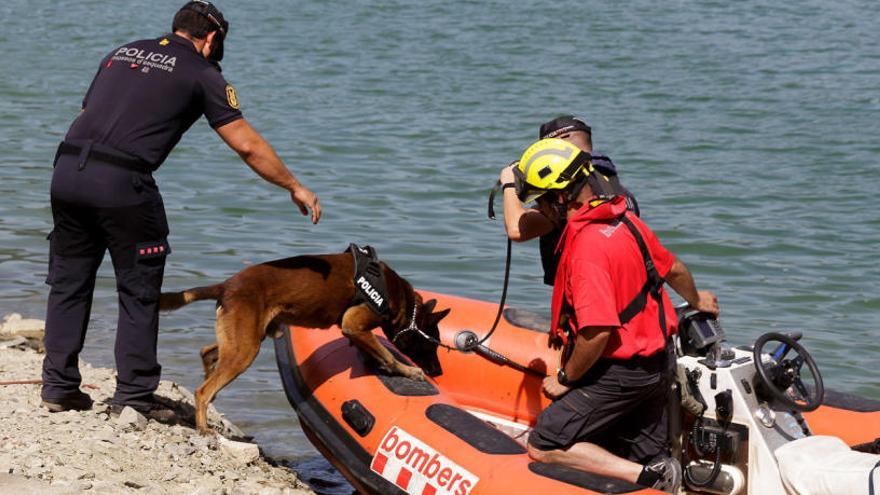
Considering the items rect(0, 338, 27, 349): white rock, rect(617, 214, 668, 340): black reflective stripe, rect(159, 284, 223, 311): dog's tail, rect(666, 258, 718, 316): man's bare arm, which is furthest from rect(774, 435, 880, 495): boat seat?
rect(0, 338, 27, 349): white rock

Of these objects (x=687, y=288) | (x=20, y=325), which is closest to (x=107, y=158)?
(x=687, y=288)

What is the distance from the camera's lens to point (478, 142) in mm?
15359

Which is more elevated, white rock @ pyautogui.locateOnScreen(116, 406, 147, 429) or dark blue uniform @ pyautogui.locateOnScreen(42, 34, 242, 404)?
dark blue uniform @ pyautogui.locateOnScreen(42, 34, 242, 404)

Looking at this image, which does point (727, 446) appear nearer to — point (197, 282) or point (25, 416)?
point (25, 416)

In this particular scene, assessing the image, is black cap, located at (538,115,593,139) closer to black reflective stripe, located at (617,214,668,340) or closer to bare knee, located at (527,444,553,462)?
black reflective stripe, located at (617,214,668,340)

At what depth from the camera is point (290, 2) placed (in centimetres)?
2522

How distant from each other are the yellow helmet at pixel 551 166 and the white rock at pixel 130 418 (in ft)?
7.05

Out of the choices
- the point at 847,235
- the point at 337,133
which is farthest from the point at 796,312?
the point at 337,133

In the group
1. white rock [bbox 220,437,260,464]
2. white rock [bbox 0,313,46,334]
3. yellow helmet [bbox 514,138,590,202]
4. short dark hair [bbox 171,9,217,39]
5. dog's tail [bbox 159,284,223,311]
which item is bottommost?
→ white rock [bbox 0,313,46,334]

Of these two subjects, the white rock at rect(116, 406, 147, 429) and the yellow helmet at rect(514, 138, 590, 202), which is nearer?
the yellow helmet at rect(514, 138, 590, 202)

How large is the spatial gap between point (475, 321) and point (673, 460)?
174 centimetres

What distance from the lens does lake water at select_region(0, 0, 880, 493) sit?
9906 millimetres

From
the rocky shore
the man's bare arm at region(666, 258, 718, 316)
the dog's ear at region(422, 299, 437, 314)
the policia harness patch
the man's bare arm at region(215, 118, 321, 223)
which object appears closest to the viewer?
the rocky shore

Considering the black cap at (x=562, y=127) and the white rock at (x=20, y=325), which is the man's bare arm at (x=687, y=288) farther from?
the white rock at (x=20, y=325)
